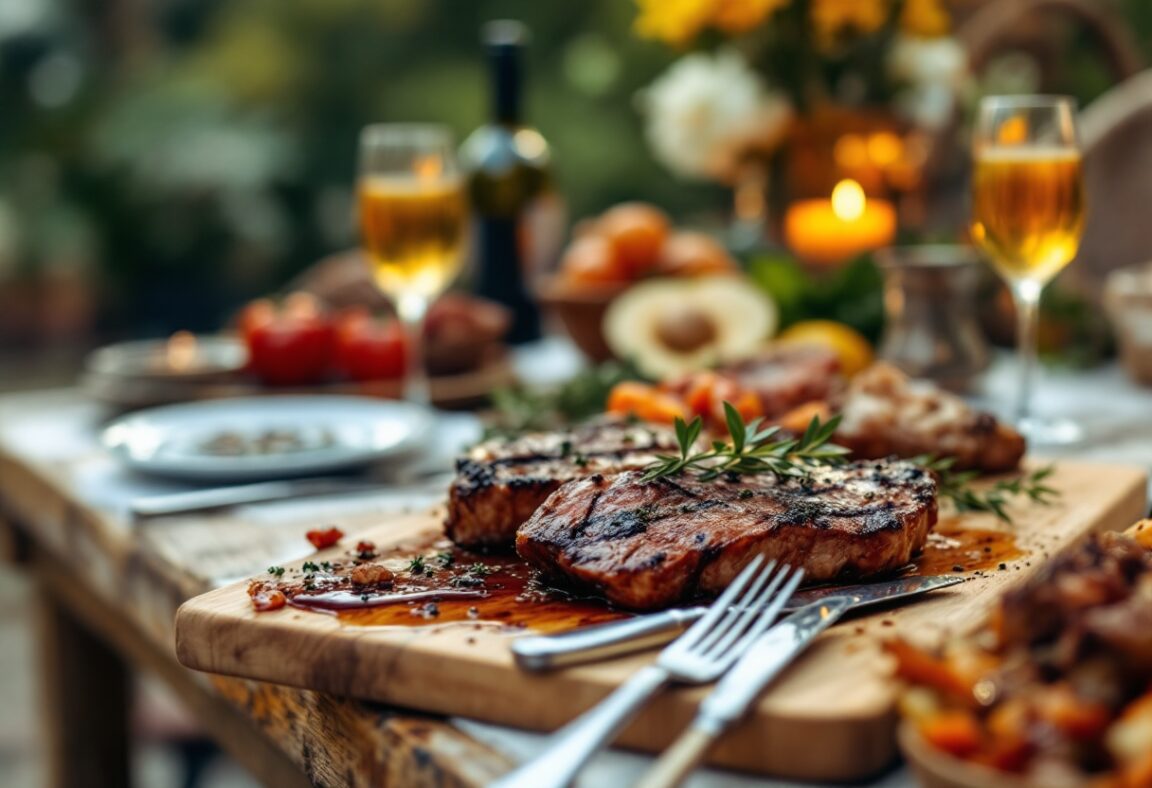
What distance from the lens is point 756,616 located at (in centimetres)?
125

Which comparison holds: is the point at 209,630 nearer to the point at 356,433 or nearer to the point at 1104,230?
the point at 356,433

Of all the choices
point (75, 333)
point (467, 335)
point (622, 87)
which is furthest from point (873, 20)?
point (75, 333)

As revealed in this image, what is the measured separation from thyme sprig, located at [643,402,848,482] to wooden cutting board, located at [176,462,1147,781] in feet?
0.80

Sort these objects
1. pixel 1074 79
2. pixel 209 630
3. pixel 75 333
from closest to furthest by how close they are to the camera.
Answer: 1. pixel 209 630
2. pixel 1074 79
3. pixel 75 333

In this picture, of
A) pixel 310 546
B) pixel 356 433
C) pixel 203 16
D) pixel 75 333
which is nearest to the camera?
pixel 310 546

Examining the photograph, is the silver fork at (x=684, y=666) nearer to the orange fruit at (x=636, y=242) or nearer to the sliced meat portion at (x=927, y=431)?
the sliced meat portion at (x=927, y=431)

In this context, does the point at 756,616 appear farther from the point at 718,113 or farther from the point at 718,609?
the point at 718,113

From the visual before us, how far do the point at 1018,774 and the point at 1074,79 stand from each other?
182 inches

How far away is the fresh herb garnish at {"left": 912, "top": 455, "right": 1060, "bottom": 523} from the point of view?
5.43ft

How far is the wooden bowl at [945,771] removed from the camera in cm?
85

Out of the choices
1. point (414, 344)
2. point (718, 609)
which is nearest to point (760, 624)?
point (718, 609)

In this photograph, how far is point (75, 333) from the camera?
8375 millimetres

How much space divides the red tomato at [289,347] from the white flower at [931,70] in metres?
1.72

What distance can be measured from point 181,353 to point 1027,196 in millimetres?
1824
